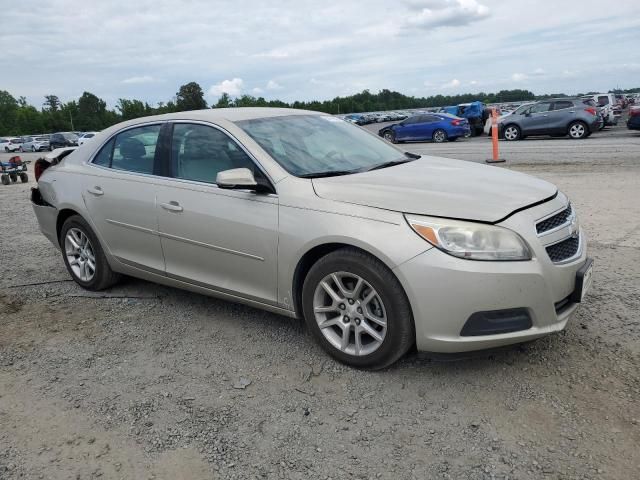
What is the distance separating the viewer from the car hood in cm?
312

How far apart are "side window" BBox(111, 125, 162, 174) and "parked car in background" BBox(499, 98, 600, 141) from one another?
1880cm

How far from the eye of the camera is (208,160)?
4.08 meters

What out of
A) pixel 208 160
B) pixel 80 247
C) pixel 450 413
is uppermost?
pixel 208 160

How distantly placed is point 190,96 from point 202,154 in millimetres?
71050

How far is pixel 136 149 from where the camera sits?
15.2 feet

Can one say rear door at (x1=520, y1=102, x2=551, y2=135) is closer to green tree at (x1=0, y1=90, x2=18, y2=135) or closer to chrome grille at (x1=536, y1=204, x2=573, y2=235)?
chrome grille at (x1=536, y1=204, x2=573, y2=235)

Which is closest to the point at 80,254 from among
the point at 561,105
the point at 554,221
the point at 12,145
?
the point at 554,221

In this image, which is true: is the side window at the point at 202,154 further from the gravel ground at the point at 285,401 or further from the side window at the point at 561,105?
the side window at the point at 561,105

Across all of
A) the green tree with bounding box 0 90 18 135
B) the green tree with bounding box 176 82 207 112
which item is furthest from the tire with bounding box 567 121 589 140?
the green tree with bounding box 0 90 18 135

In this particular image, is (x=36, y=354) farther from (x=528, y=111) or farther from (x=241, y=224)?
(x=528, y=111)

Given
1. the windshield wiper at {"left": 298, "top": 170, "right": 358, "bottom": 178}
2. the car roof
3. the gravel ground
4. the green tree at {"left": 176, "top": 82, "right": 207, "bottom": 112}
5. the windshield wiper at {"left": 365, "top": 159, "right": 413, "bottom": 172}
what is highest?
the green tree at {"left": 176, "top": 82, "right": 207, "bottom": 112}

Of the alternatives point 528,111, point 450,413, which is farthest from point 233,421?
point 528,111

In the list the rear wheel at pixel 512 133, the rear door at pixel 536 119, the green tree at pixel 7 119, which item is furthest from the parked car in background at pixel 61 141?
the green tree at pixel 7 119

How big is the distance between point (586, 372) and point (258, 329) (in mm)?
2181
